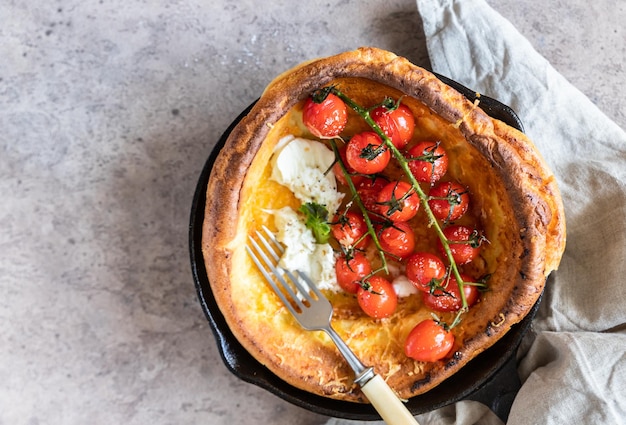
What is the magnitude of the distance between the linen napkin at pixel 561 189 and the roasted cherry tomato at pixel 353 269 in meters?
0.56

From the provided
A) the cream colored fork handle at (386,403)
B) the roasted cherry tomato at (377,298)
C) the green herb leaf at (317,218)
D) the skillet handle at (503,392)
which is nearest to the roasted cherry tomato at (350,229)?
the green herb leaf at (317,218)

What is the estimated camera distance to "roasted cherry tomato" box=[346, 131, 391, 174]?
199 centimetres

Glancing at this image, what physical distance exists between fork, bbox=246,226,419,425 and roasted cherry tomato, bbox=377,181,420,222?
347 mm

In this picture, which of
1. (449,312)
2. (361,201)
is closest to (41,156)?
(361,201)

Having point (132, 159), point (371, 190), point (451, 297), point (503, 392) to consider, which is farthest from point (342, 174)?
point (503, 392)

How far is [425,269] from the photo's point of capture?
6.73 feet

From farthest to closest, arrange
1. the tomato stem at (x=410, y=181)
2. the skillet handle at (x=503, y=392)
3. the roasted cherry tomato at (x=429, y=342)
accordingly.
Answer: the skillet handle at (x=503, y=392) < the roasted cherry tomato at (x=429, y=342) < the tomato stem at (x=410, y=181)

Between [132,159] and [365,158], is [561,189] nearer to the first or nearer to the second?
[365,158]

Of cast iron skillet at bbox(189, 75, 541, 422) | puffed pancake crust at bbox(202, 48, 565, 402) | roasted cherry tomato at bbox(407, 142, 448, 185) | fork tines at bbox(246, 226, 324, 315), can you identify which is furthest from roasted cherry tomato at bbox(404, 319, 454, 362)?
roasted cherry tomato at bbox(407, 142, 448, 185)

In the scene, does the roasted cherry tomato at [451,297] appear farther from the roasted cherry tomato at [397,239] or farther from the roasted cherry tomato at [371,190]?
the roasted cherry tomato at [371,190]

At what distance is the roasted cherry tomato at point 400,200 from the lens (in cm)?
197

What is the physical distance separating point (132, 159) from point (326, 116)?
866 millimetres

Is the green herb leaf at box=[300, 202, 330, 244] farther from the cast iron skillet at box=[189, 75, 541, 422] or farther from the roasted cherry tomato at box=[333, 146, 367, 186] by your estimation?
the cast iron skillet at box=[189, 75, 541, 422]

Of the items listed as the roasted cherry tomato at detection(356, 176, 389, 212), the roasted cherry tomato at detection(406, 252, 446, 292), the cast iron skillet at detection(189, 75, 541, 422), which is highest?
the roasted cherry tomato at detection(356, 176, 389, 212)
